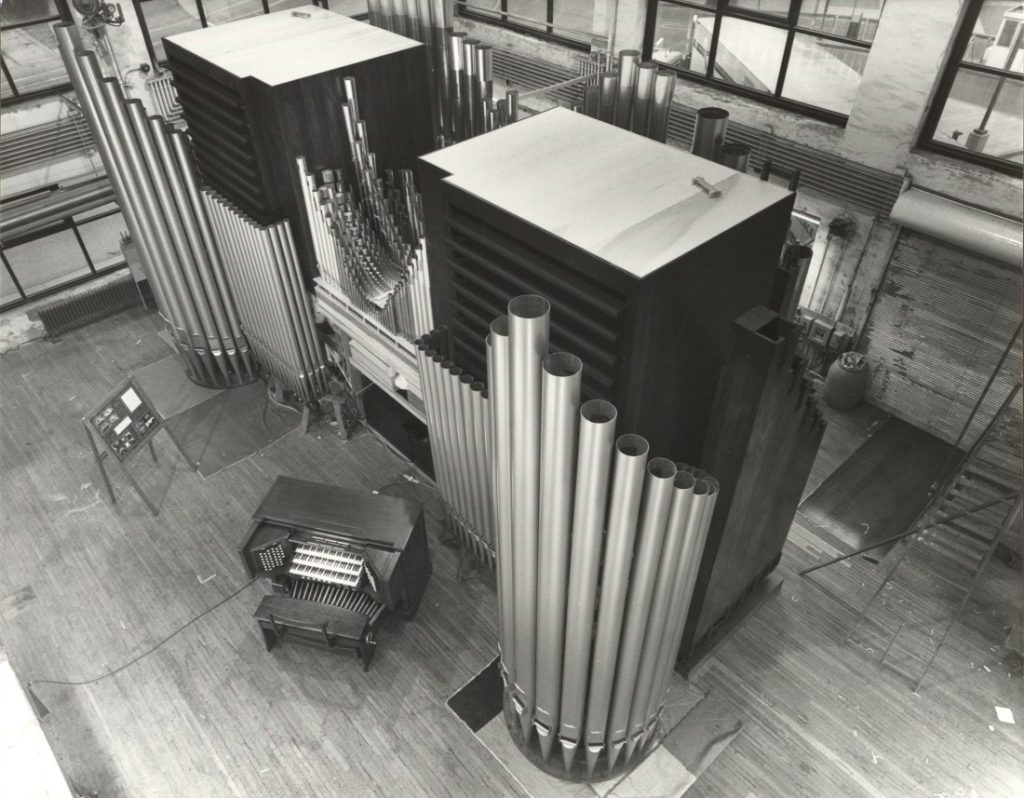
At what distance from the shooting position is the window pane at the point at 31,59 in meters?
13.5

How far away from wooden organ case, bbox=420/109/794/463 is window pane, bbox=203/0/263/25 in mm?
16881

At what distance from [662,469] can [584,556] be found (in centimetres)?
58

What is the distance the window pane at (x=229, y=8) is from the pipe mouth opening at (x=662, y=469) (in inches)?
728

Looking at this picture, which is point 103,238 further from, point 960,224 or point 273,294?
point 960,224

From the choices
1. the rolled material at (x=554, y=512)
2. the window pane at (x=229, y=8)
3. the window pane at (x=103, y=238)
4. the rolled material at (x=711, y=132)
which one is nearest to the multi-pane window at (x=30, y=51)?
the window pane at (x=103, y=238)

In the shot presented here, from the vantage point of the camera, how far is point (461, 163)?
388 cm

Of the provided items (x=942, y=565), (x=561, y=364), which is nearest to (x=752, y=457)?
(x=561, y=364)

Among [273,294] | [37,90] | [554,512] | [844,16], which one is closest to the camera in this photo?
[554,512]

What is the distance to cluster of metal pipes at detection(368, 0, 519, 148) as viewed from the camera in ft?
17.6

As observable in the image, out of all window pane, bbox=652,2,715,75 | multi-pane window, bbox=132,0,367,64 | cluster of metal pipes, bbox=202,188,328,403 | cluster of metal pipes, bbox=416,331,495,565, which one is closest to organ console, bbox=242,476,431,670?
cluster of metal pipes, bbox=416,331,495,565

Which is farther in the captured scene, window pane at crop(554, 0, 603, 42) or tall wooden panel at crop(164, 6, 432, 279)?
window pane at crop(554, 0, 603, 42)

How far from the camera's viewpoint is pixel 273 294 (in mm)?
6230

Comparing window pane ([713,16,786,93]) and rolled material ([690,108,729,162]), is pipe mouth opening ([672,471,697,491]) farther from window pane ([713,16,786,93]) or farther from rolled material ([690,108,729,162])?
window pane ([713,16,786,93])

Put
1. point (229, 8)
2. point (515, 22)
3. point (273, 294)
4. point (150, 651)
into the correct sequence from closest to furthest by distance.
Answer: point (150, 651)
point (273, 294)
point (515, 22)
point (229, 8)
